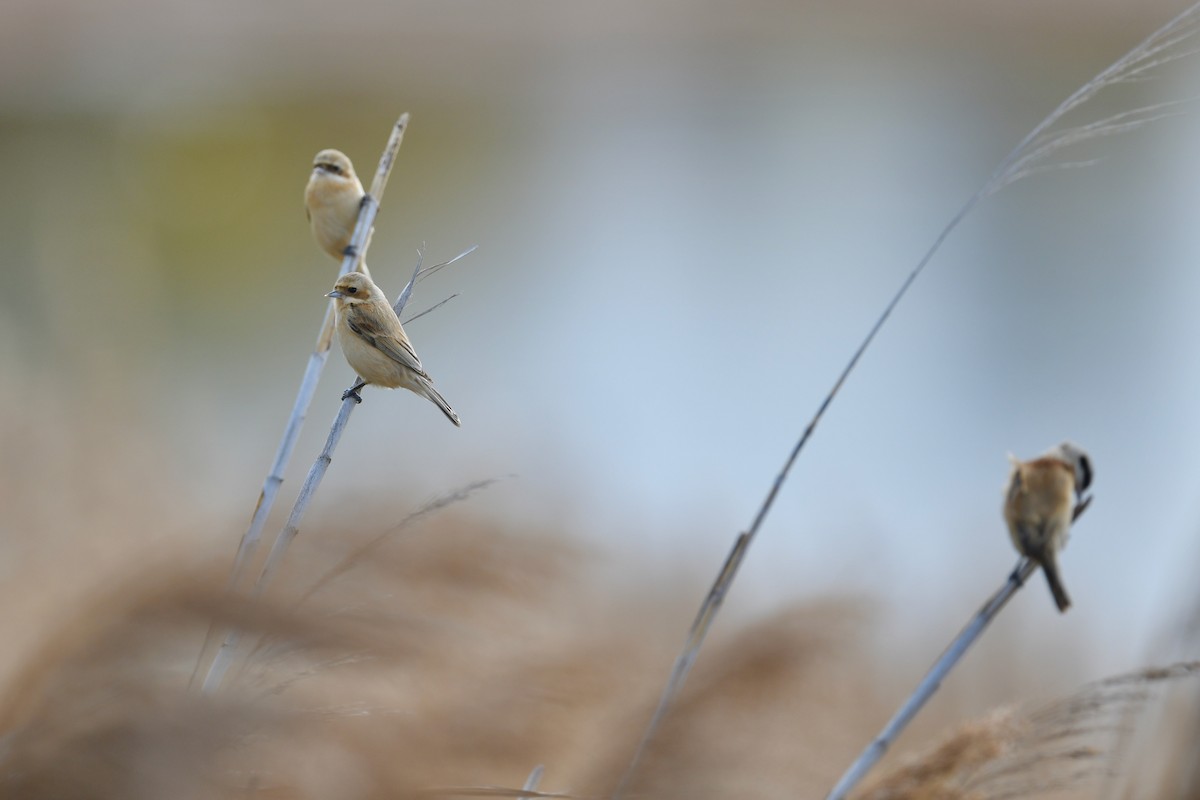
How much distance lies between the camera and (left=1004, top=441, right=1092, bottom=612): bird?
956 millimetres

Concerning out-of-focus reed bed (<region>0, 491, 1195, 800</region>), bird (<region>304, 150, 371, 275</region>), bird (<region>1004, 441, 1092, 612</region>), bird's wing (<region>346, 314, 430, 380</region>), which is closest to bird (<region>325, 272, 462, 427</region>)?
bird's wing (<region>346, 314, 430, 380</region>)

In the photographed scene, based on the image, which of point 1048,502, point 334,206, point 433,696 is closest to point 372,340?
point 334,206

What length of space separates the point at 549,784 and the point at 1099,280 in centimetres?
1006

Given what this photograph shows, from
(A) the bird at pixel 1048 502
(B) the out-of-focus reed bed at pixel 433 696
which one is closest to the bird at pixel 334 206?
(B) the out-of-focus reed bed at pixel 433 696

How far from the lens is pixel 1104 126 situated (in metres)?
1.02

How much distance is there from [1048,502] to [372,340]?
811 mm

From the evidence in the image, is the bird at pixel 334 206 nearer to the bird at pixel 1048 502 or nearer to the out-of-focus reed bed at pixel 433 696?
the out-of-focus reed bed at pixel 433 696

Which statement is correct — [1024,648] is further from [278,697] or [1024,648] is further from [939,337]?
[939,337]

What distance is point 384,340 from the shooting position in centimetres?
139

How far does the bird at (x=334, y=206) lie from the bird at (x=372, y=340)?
8.7 inches

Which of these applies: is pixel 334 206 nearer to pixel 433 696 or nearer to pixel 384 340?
pixel 384 340

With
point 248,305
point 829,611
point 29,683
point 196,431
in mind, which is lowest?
point 29,683

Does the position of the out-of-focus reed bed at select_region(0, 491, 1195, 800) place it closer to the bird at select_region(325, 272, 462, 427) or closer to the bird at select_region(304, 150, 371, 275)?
the bird at select_region(325, 272, 462, 427)

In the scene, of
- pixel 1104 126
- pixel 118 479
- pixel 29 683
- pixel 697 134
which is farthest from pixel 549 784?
pixel 697 134
